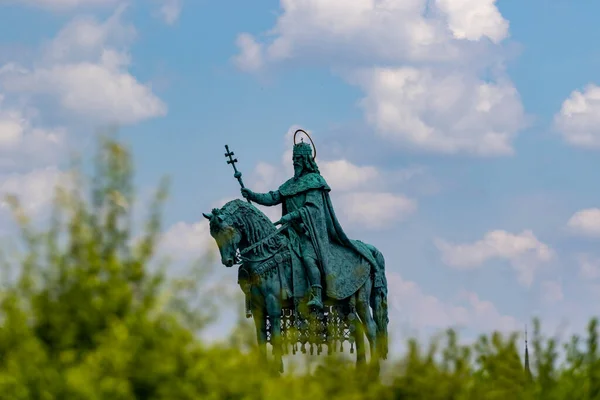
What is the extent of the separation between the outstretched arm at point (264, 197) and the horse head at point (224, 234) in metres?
1.45

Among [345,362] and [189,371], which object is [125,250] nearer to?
[189,371]

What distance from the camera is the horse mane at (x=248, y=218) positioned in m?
18.8

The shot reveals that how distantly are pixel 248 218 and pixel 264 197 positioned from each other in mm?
1390

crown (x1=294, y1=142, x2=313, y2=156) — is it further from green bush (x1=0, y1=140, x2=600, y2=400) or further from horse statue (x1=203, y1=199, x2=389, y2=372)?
green bush (x1=0, y1=140, x2=600, y2=400)

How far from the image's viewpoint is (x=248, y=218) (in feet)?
62.3

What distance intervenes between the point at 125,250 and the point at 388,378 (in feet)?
7.82

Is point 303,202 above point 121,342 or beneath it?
above

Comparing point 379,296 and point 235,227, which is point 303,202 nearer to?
point 235,227

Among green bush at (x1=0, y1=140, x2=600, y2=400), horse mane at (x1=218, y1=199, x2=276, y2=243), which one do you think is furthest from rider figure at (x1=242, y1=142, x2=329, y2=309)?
green bush at (x1=0, y1=140, x2=600, y2=400)

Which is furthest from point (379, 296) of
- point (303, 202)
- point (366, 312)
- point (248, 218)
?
point (248, 218)

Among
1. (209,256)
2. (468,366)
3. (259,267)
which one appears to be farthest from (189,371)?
(259,267)

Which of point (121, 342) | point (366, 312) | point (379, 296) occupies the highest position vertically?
point (379, 296)

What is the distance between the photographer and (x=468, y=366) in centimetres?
1066

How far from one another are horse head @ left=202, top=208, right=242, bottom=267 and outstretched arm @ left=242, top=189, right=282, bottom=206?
1.45 m
